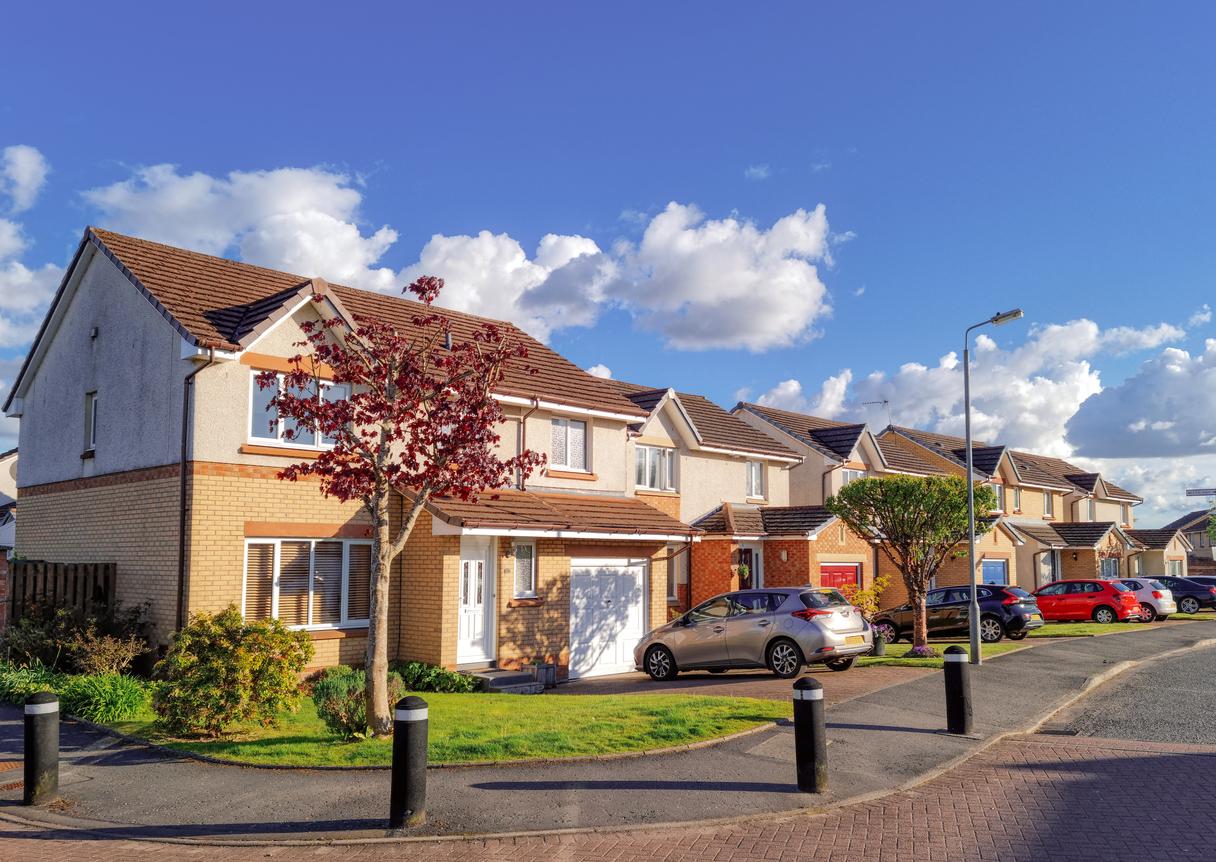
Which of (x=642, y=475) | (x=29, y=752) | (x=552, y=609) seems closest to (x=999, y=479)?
(x=642, y=475)

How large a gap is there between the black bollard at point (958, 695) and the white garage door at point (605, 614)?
900 cm

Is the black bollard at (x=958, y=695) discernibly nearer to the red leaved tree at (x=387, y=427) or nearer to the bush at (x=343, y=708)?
the red leaved tree at (x=387, y=427)

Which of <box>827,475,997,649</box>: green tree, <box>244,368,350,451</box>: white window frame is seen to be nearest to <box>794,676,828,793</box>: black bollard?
<box>244,368,350,451</box>: white window frame

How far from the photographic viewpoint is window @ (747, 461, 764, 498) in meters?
32.4

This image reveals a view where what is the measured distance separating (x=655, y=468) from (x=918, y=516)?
8731 mm

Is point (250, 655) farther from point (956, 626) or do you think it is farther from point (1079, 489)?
point (1079, 489)

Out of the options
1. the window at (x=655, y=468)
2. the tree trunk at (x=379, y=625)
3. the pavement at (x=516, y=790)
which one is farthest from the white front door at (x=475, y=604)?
the window at (x=655, y=468)

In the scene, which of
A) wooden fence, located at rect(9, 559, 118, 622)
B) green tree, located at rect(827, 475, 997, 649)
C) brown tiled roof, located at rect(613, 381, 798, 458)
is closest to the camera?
wooden fence, located at rect(9, 559, 118, 622)

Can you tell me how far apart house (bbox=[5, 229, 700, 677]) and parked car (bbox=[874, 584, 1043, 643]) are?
8.48 meters

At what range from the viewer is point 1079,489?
177 feet

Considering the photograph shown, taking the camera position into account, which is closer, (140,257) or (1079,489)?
(140,257)

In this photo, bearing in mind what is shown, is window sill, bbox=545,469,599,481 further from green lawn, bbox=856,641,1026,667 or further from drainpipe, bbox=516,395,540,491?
green lawn, bbox=856,641,1026,667

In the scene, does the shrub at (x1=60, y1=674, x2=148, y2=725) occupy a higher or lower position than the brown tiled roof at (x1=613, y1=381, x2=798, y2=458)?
lower

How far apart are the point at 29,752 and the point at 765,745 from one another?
7617mm
